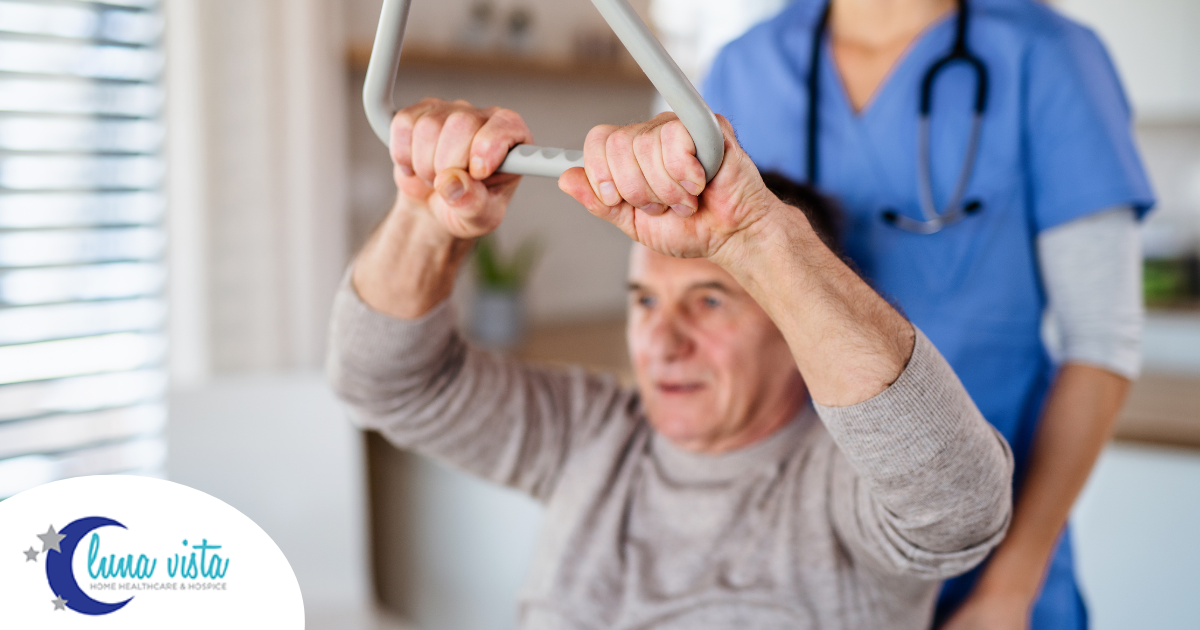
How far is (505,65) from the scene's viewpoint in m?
2.09

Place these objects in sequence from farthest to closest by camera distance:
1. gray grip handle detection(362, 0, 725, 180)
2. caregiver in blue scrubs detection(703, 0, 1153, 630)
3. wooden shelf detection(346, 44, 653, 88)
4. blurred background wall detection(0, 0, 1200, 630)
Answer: wooden shelf detection(346, 44, 653, 88) → blurred background wall detection(0, 0, 1200, 630) → caregiver in blue scrubs detection(703, 0, 1153, 630) → gray grip handle detection(362, 0, 725, 180)

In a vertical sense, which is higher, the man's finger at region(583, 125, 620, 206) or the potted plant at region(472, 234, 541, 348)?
the man's finger at region(583, 125, 620, 206)

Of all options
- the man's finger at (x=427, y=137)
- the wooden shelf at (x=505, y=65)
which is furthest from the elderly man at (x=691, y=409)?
the wooden shelf at (x=505, y=65)

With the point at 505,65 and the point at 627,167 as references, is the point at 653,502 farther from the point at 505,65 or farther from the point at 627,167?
the point at 505,65

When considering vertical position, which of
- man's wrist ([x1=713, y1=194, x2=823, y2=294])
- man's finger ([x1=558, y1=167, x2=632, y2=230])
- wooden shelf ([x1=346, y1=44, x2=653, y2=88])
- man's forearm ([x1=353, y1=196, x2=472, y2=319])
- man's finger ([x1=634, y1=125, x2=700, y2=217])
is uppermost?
wooden shelf ([x1=346, y1=44, x2=653, y2=88])

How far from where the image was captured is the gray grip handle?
0.37 metres

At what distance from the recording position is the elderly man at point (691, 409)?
530 mm

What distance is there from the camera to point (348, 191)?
202 cm

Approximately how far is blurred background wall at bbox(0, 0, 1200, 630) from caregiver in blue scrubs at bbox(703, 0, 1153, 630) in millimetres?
456

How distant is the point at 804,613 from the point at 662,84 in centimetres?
57

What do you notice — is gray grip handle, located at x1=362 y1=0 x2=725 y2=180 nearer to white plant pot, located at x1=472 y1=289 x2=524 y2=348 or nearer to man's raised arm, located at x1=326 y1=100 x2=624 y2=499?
man's raised arm, located at x1=326 y1=100 x2=624 y2=499

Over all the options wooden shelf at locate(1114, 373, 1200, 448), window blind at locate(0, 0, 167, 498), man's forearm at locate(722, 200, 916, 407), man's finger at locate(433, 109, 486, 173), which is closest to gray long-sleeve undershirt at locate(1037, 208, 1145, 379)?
man's forearm at locate(722, 200, 916, 407)

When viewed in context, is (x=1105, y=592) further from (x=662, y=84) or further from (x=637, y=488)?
(x=662, y=84)

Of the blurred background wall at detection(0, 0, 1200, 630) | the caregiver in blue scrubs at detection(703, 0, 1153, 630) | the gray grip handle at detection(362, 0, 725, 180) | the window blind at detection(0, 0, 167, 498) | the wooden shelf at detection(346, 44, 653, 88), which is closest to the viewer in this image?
the gray grip handle at detection(362, 0, 725, 180)
